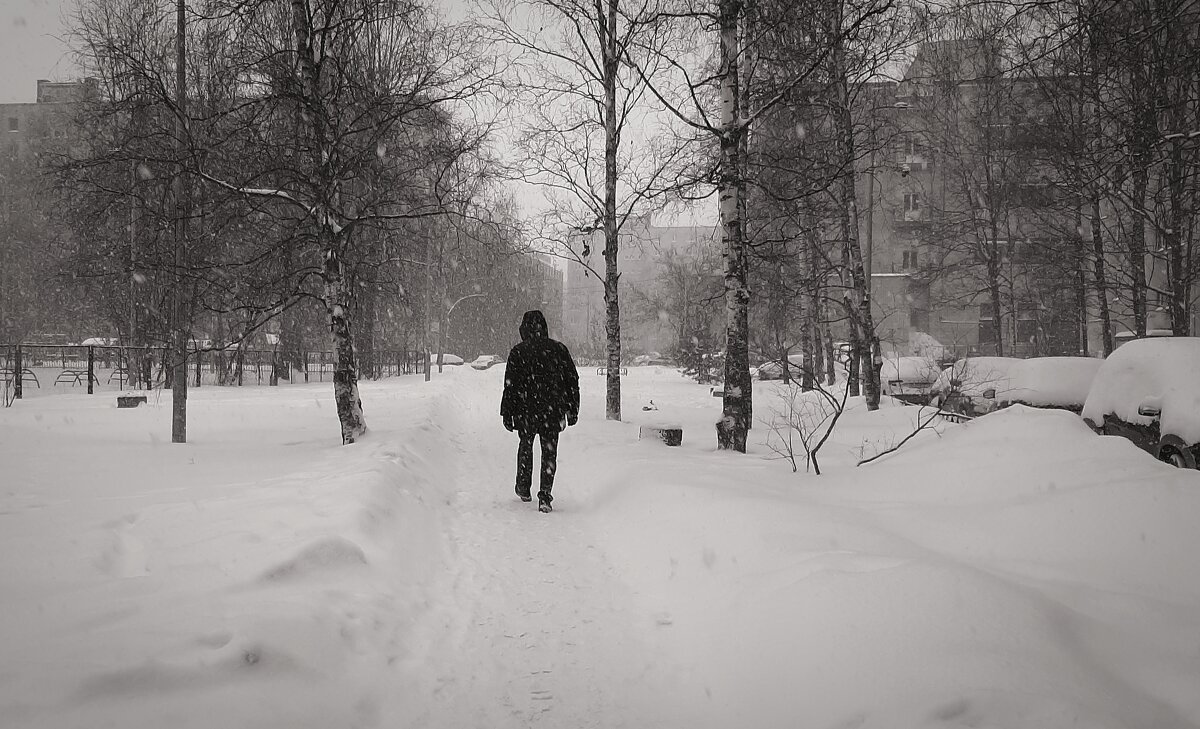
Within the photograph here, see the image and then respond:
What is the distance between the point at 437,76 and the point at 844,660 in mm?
9149

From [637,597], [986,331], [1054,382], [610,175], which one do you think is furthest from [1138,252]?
[986,331]

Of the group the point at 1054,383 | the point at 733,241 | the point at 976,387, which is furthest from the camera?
the point at 976,387

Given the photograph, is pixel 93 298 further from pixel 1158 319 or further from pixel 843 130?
pixel 1158 319

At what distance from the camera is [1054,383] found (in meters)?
10.5

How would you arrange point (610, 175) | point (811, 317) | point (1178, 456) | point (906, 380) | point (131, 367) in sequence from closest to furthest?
point (1178, 456) < point (610, 175) < point (906, 380) < point (811, 317) < point (131, 367)

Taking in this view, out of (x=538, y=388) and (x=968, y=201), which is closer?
(x=538, y=388)

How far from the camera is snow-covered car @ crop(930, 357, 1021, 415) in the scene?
11.5 metres

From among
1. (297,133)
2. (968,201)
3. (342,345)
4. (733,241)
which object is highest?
(968,201)

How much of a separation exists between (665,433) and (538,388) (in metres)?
3.61

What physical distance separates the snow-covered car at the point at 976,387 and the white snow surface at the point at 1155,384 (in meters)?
3.55

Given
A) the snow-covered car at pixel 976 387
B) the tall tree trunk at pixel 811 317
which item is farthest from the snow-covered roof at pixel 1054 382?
the tall tree trunk at pixel 811 317

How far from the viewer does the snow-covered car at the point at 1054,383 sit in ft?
33.6

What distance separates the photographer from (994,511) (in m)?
4.71

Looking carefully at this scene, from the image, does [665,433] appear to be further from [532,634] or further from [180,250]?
[180,250]
